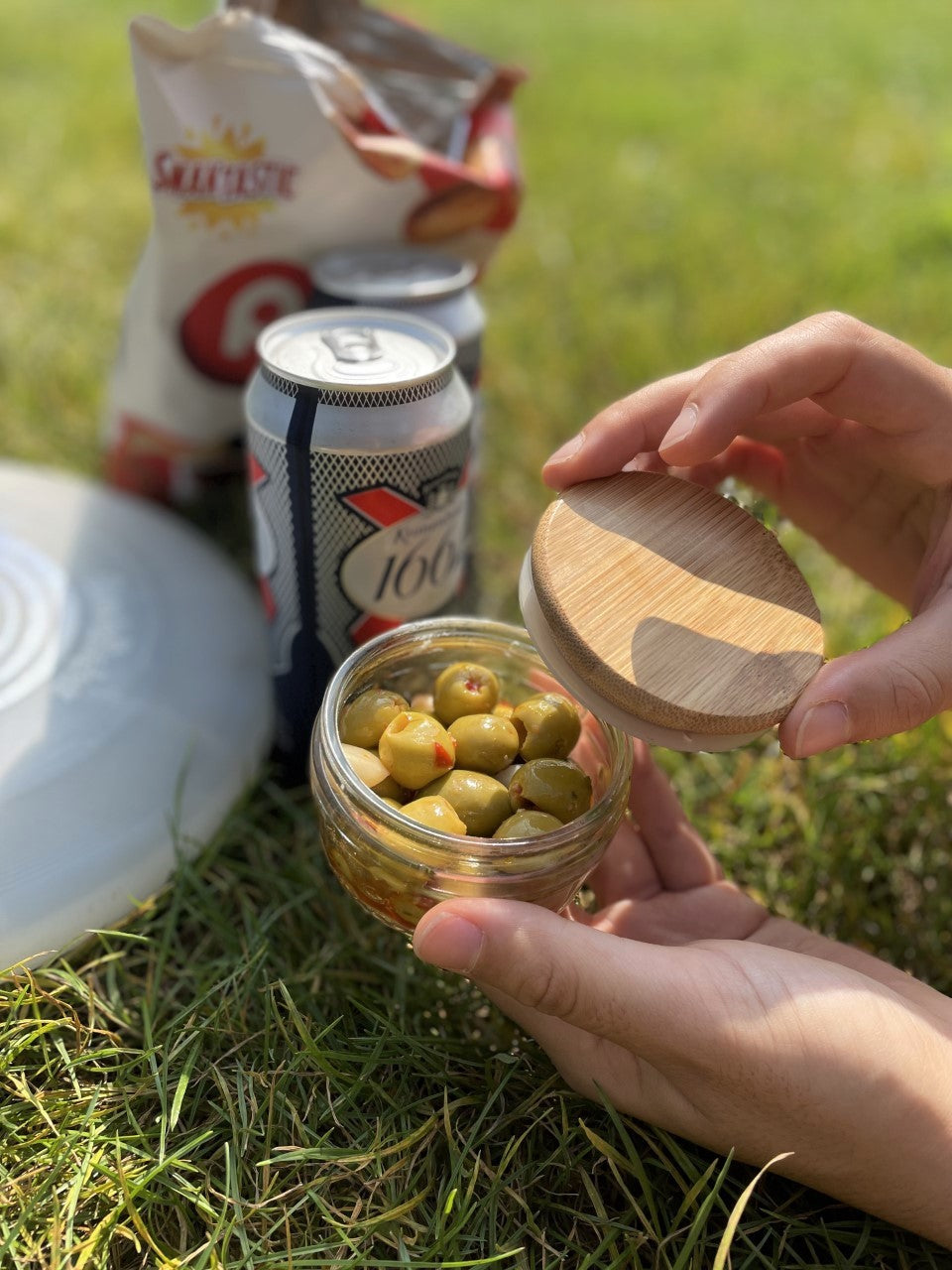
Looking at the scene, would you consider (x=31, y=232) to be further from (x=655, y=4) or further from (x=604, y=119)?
(x=655, y=4)

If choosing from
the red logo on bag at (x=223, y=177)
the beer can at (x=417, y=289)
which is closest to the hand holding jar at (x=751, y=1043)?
the beer can at (x=417, y=289)

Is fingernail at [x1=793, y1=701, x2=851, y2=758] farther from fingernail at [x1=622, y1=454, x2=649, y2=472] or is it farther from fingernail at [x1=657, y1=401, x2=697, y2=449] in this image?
fingernail at [x1=622, y1=454, x2=649, y2=472]

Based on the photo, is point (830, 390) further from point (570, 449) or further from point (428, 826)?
point (428, 826)

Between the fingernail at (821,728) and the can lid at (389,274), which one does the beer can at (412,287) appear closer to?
the can lid at (389,274)

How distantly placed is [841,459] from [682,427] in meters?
0.39

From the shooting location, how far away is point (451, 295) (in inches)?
55.2

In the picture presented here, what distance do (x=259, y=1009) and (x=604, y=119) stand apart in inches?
131

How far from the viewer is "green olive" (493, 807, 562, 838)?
3.19 feet

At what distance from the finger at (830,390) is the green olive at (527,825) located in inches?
14.4

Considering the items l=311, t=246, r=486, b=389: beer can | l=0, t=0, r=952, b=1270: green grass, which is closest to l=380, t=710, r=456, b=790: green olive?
l=0, t=0, r=952, b=1270: green grass

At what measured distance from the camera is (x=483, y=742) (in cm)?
106

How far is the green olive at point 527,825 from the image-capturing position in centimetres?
97

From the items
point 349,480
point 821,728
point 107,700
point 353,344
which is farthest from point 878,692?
point 107,700

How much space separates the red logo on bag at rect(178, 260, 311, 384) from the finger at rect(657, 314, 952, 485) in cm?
72
